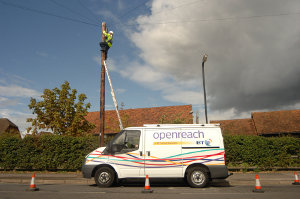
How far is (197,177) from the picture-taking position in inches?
323

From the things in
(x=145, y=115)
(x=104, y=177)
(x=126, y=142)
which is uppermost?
(x=145, y=115)

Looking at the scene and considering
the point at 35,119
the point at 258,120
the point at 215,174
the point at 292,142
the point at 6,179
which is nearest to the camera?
the point at 215,174

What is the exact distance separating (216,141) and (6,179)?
998 centimetres

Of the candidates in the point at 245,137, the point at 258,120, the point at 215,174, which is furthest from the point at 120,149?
the point at 258,120

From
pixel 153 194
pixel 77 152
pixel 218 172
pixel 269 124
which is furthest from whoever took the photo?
pixel 269 124

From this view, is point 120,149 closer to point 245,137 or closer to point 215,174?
point 215,174

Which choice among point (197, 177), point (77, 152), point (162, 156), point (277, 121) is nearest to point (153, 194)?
point (162, 156)

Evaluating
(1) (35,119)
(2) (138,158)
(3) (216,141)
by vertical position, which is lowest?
(2) (138,158)

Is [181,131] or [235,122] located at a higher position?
[235,122]

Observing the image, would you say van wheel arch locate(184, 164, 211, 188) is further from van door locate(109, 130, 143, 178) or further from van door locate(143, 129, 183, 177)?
van door locate(109, 130, 143, 178)

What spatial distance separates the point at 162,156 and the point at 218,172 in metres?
2.12

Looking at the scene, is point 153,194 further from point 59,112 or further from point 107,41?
point 59,112

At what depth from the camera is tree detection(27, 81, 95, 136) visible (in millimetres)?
20859

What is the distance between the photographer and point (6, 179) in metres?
10.7
